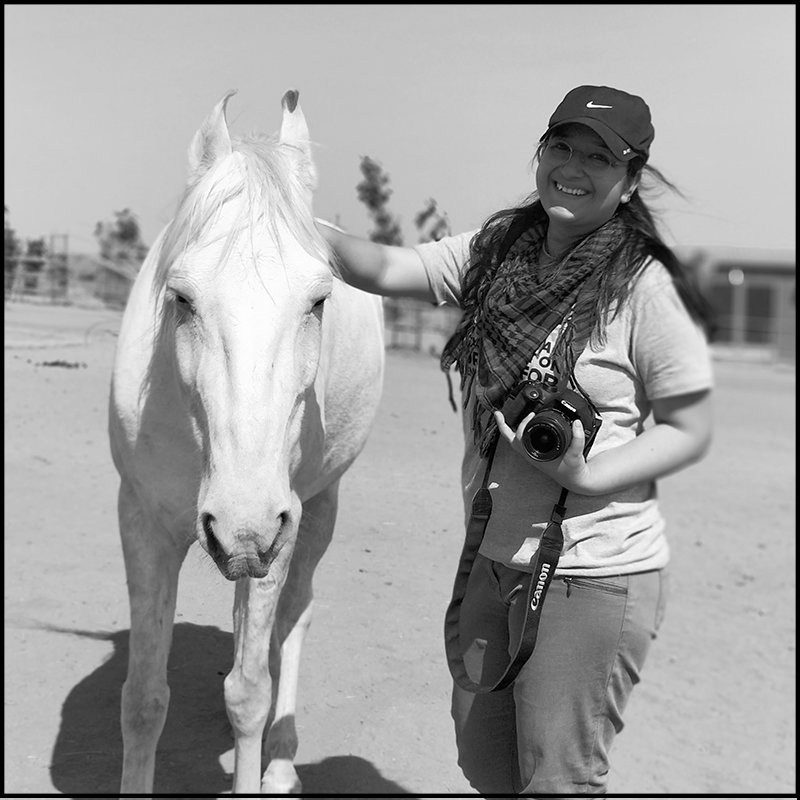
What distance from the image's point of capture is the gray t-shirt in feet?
6.98

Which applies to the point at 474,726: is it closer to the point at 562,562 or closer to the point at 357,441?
the point at 562,562

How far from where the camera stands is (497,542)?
2426 millimetres

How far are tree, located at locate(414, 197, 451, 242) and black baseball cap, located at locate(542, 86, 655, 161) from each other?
918 mm

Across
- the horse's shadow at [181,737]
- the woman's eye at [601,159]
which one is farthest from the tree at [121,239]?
the woman's eye at [601,159]

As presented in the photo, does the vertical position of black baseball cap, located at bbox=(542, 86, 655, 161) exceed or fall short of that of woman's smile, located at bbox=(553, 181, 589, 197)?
it exceeds it

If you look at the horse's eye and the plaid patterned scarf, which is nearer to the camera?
the plaid patterned scarf

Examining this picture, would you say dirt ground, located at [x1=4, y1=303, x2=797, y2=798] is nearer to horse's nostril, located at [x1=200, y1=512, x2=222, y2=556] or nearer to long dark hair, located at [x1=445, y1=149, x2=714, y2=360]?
horse's nostril, located at [x1=200, y1=512, x2=222, y2=556]

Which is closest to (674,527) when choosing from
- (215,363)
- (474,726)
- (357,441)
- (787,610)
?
(787,610)

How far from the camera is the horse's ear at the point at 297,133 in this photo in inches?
112

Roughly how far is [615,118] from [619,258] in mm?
309

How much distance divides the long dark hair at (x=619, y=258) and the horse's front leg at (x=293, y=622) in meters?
1.56

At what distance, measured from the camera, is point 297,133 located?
2.93 metres

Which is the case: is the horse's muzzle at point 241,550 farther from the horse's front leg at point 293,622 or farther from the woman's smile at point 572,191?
the horse's front leg at point 293,622

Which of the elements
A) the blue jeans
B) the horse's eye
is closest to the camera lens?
the blue jeans
